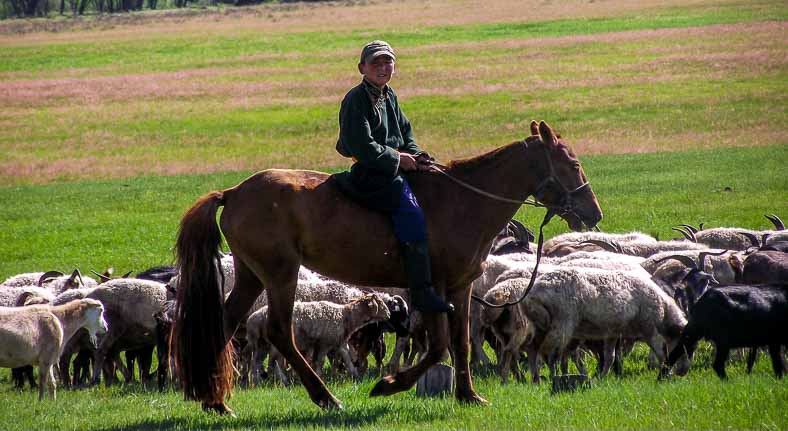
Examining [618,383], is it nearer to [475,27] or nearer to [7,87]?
[7,87]

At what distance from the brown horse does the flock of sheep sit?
2.17 meters

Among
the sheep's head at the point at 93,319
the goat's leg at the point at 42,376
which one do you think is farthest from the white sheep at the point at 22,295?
the goat's leg at the point at 42,376

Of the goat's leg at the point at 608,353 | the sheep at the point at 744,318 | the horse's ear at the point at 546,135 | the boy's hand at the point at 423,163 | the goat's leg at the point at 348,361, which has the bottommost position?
the goat's leg at the point at 348,361

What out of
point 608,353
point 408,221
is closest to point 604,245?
point 608,353

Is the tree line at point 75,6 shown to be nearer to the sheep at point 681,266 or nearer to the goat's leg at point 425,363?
the sheep at point 681,266

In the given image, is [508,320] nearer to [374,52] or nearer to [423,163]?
[423,163]

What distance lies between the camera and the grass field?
10211mm

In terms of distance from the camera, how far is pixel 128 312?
594 inches

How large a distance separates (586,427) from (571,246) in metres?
9.33

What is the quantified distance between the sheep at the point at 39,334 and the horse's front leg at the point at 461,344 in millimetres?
4580

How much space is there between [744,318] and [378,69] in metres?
4.26

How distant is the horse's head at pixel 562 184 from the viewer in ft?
34.8

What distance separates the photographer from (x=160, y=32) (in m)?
88.9

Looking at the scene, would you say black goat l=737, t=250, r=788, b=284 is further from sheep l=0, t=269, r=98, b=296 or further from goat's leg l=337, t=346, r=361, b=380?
sheep l=0, t=269, r=98, b=296
